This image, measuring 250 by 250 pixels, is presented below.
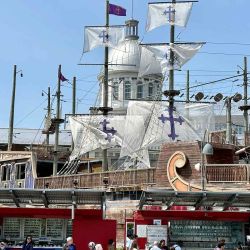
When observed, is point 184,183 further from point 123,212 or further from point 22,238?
point 22,238

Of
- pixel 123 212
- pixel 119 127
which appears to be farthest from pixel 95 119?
pixel 123 212

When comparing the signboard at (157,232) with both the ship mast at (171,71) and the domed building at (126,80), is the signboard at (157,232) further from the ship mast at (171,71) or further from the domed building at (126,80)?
the domed building at (126,80)

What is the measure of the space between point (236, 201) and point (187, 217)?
2197mm

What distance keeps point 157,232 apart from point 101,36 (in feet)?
137

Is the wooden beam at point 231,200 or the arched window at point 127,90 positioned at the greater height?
the arched window at point 127,90

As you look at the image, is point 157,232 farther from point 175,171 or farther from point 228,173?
point 175,171

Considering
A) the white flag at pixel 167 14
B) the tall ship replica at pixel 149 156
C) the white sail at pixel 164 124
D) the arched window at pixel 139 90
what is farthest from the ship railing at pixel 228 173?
the arched window at pixel 139 90

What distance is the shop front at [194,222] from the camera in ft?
71.5

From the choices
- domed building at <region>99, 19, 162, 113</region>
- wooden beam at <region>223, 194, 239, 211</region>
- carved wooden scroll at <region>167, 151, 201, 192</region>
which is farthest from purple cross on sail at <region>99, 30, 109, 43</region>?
wooden beam at <region>223, 194, 239, 211</region>

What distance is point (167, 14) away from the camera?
180 ft

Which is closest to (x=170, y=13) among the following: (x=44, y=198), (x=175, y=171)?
(x=175, y=171)

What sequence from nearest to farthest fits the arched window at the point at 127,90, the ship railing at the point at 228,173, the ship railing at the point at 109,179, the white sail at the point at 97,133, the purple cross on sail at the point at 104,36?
the ship railing at the point at 228,173 < the ship railing at the point at 109,179 < the white sail at the point at 97,133 < the purple cross on sail at the point at 104,36 < the arched window at the point at 127,90

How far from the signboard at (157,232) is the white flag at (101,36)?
4109 centimetres

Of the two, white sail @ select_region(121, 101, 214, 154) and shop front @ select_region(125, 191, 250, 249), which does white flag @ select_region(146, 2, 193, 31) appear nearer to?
white sail @ select_region(121, 101, 214, 154)
